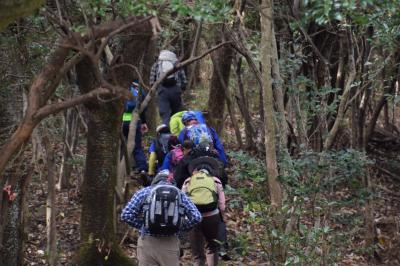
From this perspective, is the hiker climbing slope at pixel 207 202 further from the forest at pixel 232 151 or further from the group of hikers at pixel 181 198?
the forest at pixel 232 151

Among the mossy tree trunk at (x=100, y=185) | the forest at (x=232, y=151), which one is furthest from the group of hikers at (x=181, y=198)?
the mossy tree trunk at (x=100, y=185)

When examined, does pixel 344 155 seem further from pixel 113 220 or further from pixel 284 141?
pixel 113 220

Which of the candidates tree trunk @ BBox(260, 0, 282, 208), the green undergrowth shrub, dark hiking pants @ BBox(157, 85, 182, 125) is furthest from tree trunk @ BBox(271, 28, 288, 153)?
dark hiking pants @ BBox(157, 85, 182, 125)

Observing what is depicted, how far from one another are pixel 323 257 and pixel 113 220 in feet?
9.28

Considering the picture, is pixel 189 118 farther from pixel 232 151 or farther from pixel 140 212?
pixel 140 212

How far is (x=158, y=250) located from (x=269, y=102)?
6.68 ft

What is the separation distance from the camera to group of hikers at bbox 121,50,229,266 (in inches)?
276

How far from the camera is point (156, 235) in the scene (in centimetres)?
726

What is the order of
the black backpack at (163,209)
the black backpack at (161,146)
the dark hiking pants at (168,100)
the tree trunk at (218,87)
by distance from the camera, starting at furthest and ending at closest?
the tree trunk at (218,87) < the dark hiking pants at (168,100) < the black backpack at (161,146) < the black backpack at (163,209)

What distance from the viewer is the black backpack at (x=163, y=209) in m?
6.91

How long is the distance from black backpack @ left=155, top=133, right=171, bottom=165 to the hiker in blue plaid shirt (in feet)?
9.18

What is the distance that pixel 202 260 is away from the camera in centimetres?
873

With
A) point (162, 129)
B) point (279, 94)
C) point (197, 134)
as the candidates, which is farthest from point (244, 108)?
point (279, 94)

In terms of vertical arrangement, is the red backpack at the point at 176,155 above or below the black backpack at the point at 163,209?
above
